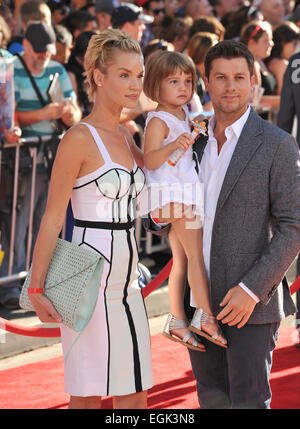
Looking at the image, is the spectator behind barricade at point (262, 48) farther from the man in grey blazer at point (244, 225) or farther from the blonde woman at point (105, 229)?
the blonde woman at point (105, 229)

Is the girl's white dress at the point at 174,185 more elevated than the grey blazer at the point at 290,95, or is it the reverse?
the grey blazer at the point at 290,95

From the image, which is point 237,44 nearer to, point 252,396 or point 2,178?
point 252,396

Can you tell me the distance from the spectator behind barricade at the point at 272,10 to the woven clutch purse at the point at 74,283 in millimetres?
7628

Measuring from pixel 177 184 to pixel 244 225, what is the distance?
40 centimetres

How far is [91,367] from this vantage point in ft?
10.6

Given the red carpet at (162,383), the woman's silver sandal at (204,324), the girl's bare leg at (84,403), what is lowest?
the red carpet at (162,383)

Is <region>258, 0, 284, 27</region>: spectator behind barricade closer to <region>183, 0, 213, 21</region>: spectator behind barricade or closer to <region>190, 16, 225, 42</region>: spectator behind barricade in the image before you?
<region>183, 0, 213, 21</region>: spectator behind barricade

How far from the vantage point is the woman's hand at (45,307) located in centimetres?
321

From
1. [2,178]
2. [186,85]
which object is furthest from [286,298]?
[2,178]

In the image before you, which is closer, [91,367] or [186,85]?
[91,367]

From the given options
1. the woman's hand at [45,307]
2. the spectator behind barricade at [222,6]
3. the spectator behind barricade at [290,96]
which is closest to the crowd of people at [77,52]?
the spectator behind barricade at [290,96]

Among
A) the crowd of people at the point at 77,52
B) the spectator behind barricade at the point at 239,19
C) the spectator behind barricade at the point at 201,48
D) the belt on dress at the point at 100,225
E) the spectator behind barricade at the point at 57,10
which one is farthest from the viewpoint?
the spectator behind barricade at the point at 57,10

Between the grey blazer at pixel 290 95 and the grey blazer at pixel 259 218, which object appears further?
the grey blazer at pixel 290 95
